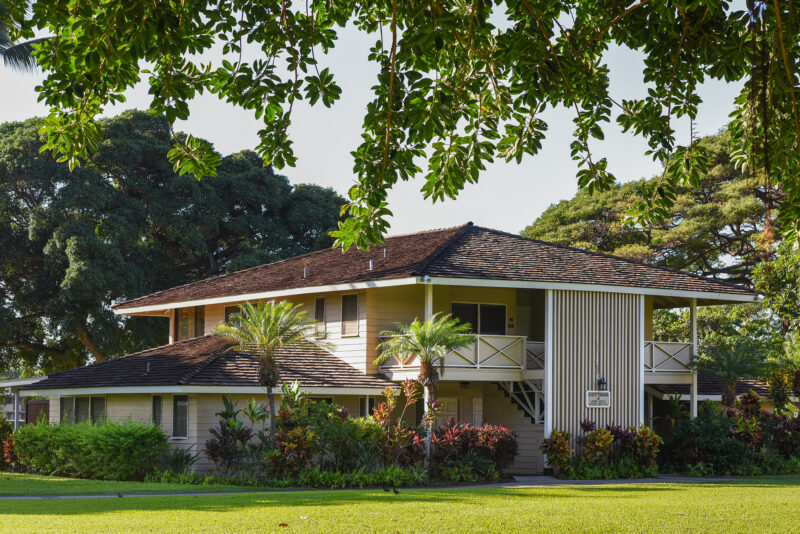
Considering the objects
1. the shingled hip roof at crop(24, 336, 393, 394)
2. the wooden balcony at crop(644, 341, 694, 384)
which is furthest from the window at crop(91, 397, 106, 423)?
the wooden balcony at crop(644, 341, 694, 384)

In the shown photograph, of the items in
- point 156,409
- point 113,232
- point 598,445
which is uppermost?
point 113,232

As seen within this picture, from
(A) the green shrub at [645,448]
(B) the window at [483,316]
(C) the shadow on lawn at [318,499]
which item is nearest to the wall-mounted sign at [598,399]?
(A) the green shrub at [645,448]

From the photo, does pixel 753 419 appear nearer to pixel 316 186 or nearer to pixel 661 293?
pixel 661 293

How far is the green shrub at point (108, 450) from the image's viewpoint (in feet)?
75.6

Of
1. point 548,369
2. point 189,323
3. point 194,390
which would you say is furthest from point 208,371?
point 189,323

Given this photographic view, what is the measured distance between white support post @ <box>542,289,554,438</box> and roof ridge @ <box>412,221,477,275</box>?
312 cm

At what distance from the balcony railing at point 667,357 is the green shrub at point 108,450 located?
13.5m

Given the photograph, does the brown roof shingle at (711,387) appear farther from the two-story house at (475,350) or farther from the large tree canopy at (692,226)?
the large tree canopy at (692,226)

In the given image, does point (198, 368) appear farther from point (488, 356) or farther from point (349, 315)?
point (488, 356)

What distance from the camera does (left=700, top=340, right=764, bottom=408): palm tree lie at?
27.5 meters

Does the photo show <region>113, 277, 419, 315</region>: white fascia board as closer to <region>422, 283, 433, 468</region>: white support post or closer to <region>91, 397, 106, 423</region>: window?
<region>422, 283, 433, 468</region>: white support post

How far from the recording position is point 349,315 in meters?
28.1

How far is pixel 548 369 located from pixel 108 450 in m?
11.0

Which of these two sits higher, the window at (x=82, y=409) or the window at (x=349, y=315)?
the window at (x=349, y=315)
